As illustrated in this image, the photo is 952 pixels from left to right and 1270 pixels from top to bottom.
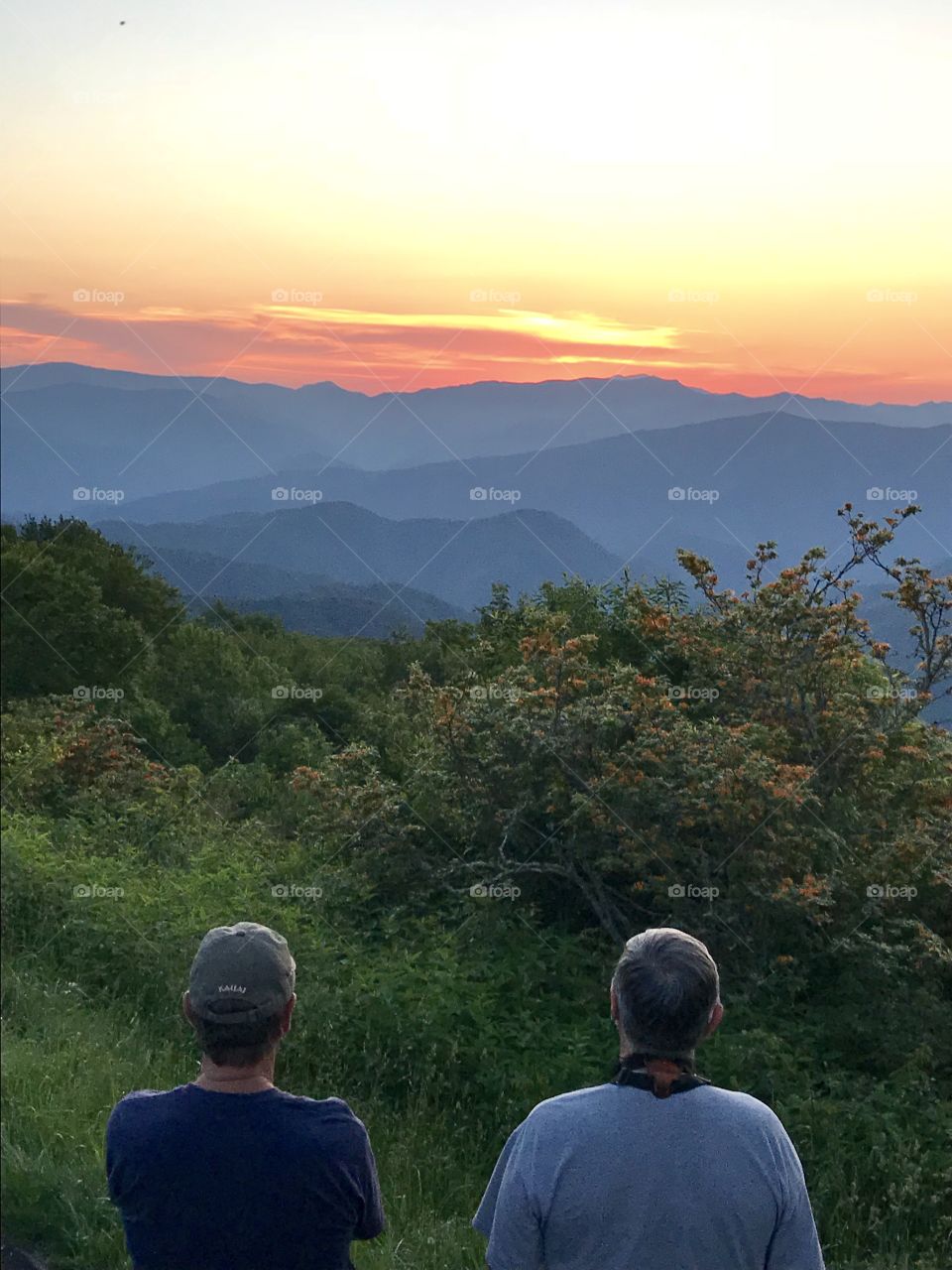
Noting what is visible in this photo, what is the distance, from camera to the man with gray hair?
6.44 ft

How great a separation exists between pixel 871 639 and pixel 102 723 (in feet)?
20.6

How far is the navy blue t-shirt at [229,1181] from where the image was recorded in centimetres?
215

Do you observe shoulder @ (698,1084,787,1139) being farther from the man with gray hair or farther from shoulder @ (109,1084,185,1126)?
shoulder @ (109,1084,185,1126)

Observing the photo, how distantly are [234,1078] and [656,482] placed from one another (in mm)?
16749

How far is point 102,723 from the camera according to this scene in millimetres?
10492

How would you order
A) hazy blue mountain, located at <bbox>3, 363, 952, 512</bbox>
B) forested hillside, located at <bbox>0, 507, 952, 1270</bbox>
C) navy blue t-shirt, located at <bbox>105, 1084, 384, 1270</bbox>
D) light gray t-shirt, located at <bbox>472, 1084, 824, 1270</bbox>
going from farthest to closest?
hazy blue mountain, located at <bbox>3, 363, 952, 512</bbox> < forested hillside, located at <bbox>0, 507, 952, 1270</bbox> < navy blue t-shirt, located at <bbox>105, 1084, 384, 1270</bbox> < light gray t-shirt, located at <bbox>472, 1084, 824, 1270</bbox>

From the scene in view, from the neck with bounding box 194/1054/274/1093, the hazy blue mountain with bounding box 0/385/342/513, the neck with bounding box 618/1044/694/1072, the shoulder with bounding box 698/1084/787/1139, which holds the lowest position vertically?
the neck with bounding box 194/1054/274/1093

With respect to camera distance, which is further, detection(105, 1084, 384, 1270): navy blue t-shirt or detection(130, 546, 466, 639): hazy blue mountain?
detection(130, 546, 466, 639): hazy blue mountain

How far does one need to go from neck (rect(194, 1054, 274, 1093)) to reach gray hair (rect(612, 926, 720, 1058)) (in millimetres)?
646

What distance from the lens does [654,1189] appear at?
1.96m

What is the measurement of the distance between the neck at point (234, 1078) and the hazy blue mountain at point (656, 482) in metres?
7.84

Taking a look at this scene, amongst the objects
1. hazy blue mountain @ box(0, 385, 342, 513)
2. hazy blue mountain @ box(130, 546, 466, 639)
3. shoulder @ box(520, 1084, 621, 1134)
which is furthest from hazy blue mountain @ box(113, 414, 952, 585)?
shoulder @ box(520, 1084, 621, 1134)

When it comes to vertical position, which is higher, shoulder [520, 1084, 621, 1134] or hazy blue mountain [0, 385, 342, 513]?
hazy blue mountain [0, 385, 342, 513]

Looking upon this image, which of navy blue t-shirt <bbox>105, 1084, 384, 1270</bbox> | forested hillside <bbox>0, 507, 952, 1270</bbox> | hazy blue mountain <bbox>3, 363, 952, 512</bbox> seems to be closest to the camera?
navy blue t-shirt <bbox>105, 1084, 384, 1270</bbox>
